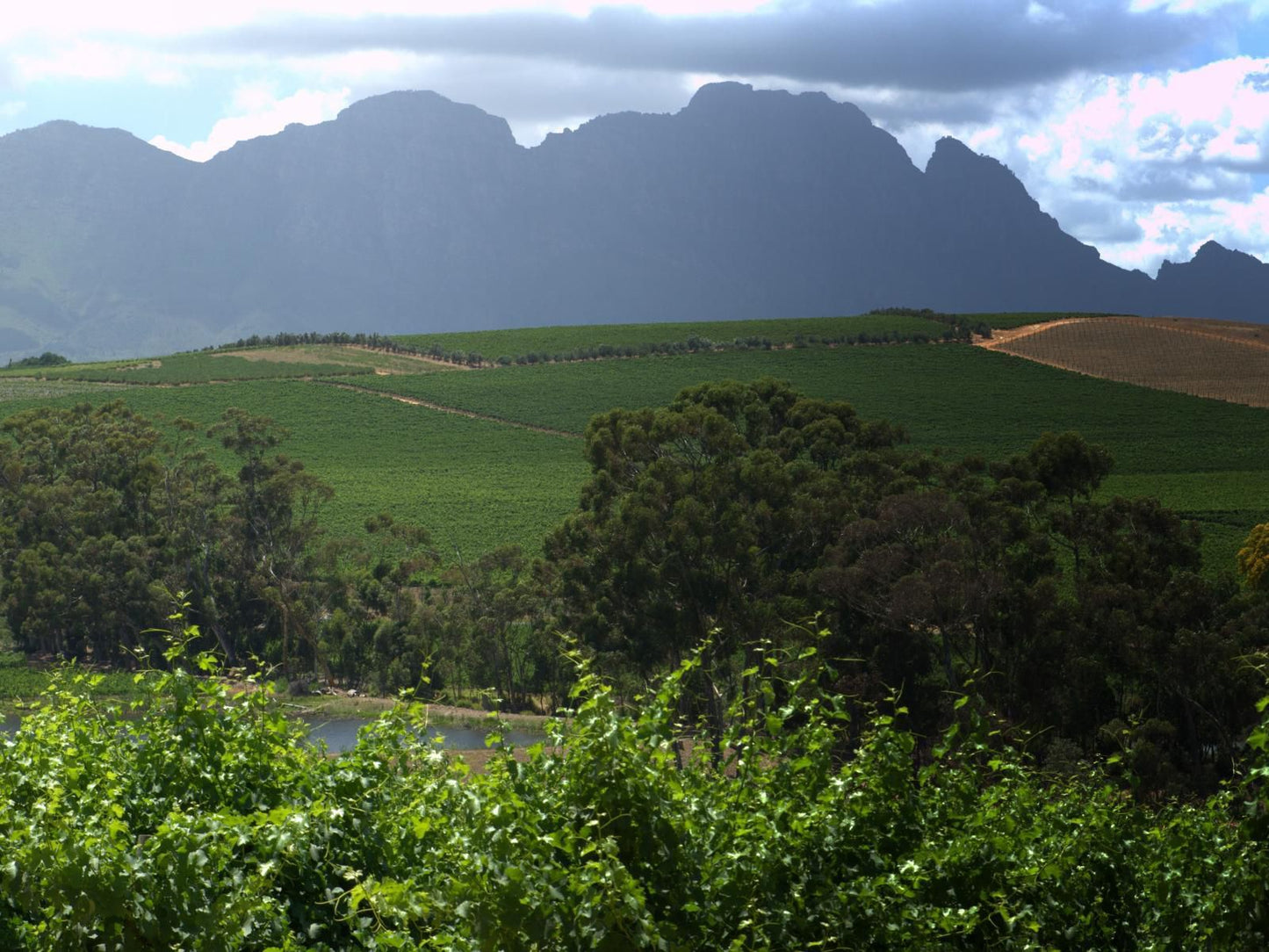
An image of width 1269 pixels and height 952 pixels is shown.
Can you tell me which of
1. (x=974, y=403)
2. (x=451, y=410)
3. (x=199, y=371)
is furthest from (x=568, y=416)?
(x=199, y=371)

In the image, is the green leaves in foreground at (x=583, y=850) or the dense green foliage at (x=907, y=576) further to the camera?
the dense green foliage at (x=907, y=576)

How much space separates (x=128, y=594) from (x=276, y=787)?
54.4 meters

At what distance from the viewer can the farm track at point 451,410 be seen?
97.4m

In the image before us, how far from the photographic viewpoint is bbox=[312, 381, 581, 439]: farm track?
97.4 meters

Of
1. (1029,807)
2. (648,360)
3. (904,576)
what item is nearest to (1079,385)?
(648,360)

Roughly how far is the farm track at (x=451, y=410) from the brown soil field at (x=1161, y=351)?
4078cm

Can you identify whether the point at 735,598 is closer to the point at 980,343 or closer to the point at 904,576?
the point at 904,576

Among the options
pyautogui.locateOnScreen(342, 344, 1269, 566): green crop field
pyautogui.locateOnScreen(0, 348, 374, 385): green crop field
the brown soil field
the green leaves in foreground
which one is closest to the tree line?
the green leaves in foreground

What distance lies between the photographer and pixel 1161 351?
343 feet

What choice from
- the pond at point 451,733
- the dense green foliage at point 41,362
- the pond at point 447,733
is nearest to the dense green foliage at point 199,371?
the dense green foliage at point 41,362

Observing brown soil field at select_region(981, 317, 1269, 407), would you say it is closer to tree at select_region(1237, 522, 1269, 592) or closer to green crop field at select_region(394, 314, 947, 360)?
green crop field at select_region(394, 314, 947, 360)

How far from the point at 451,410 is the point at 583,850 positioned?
9939 centimetres

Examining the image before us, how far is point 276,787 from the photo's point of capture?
1008 centimetres

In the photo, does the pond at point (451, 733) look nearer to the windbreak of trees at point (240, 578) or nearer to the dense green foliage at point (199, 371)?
the windbreak of trees at point (240, 578)
